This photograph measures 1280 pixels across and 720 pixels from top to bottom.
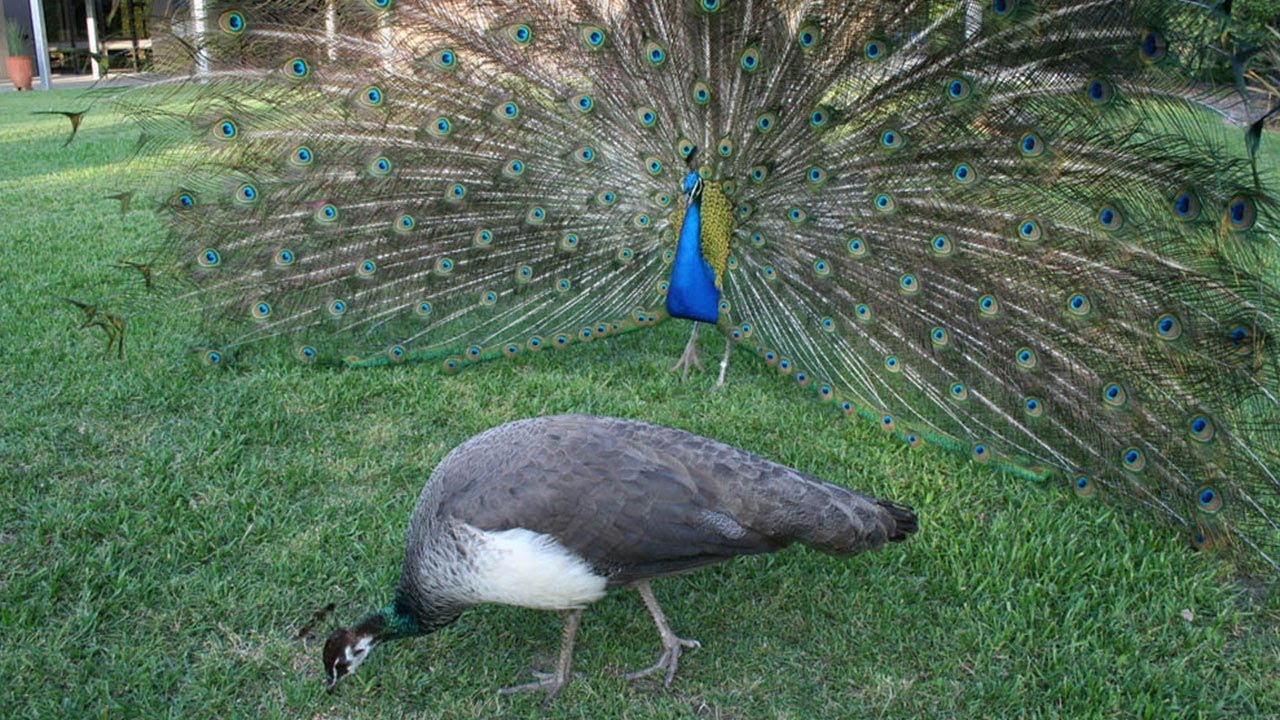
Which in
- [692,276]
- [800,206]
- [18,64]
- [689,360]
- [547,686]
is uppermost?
[18,64]

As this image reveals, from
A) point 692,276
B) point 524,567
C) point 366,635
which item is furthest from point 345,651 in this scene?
point 692,276

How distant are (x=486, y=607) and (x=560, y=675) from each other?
466mm

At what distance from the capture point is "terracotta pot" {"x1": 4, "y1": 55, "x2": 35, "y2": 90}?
17828 mm

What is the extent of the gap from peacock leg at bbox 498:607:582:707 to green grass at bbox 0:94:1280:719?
0.05m

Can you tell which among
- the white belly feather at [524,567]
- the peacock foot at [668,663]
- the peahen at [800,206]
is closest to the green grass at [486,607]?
the peacock foot at [668,663]

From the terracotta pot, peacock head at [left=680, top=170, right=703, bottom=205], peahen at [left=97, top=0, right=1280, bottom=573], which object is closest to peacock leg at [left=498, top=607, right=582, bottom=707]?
peahen at [left=97, top=0, right=1280, bottom=573]

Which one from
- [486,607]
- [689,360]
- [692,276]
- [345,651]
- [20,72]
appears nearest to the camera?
[345,651]

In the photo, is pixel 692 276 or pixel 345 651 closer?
pixel 345 651

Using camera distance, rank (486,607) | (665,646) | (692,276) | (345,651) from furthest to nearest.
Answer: (692,276)
(486,607)
(665,646)
(345,651)

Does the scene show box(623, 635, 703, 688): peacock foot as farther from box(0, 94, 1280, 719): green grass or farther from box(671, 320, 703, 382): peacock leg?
box(671, 320, 703, 382): peacock leg

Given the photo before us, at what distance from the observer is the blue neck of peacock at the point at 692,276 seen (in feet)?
13.3

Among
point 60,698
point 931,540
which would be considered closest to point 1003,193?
point 931,540

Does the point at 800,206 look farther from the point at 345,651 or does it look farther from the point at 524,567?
the point at 345,651

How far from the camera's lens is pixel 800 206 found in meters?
4.04
